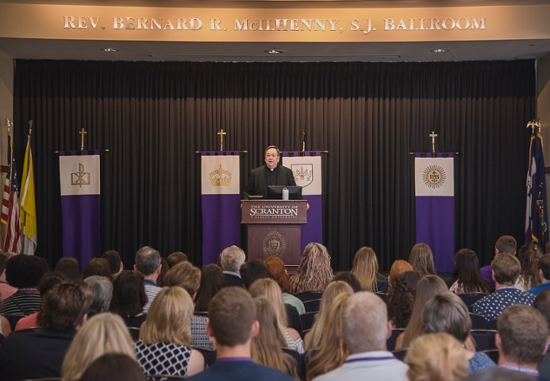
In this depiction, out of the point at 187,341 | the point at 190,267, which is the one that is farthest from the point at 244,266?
the point at 187,341

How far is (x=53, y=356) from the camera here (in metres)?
3.67

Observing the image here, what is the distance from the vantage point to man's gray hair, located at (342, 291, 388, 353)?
296 centimetres

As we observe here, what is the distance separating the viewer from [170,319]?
377 cm

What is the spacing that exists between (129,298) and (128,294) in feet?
0.09

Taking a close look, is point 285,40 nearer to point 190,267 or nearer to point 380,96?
point 380,96

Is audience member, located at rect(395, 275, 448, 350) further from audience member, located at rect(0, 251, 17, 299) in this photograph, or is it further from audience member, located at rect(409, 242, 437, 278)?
audience member, located at rect(0, 251, 17, 299)

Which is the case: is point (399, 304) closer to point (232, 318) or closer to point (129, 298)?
point (129, 298)

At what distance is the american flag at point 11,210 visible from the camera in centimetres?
1166

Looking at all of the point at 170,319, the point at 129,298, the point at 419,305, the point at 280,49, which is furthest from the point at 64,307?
the point at 280,49

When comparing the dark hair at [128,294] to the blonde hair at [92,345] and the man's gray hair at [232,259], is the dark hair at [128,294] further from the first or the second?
the blonde hair at [92,345]

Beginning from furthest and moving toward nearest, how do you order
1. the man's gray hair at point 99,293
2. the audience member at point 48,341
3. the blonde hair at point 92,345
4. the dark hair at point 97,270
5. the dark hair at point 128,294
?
the dark hair at point 97,270
the dark hair at point 128,294
the man's gray hair at point 99,293
the audience member at point 48,341
the blonde hair at point 92,345

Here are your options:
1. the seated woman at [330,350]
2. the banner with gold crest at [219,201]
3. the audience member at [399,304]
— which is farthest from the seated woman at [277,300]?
the banner with gold crest at [219,201]

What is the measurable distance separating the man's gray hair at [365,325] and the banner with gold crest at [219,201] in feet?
31.5

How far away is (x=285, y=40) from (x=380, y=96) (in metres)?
2.85
